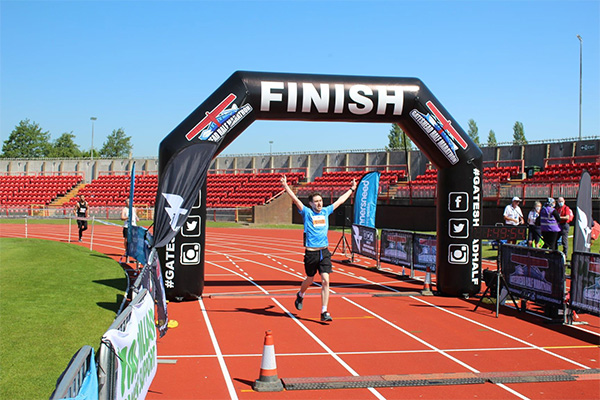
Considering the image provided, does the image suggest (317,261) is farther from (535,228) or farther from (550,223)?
(535,228)

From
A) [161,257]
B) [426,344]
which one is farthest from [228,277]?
[426,344]

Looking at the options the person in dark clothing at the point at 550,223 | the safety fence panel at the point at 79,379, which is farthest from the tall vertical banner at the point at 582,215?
the safety fence panel at the point at 79,379

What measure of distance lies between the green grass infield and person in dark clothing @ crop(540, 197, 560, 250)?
1036 centimetres

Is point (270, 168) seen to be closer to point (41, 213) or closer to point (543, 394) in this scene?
point (41, 213)

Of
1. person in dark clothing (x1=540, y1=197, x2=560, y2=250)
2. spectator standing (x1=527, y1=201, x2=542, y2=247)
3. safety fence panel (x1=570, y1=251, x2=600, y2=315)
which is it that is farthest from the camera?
spectator standing (x1=527, y1=201, x2=542, y2=247)

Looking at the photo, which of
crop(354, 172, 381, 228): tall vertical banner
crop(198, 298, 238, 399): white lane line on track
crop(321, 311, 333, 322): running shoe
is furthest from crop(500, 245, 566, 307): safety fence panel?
crop(354, 172, 381, 228): tall vertical banner

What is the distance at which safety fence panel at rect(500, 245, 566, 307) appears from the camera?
30.8 ft

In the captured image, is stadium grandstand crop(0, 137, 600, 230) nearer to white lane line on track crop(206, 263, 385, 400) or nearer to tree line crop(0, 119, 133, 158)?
white lane line on track crop(206, 263, 385, 400)

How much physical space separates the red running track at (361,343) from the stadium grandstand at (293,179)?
1790cm

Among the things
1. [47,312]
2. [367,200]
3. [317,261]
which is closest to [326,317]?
[317,261]

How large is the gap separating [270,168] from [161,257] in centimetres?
3863

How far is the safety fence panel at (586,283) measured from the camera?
28.6 ft

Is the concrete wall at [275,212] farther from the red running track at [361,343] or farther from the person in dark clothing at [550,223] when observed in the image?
the person in dark clothing at [550,223]

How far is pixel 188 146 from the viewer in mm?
10305
